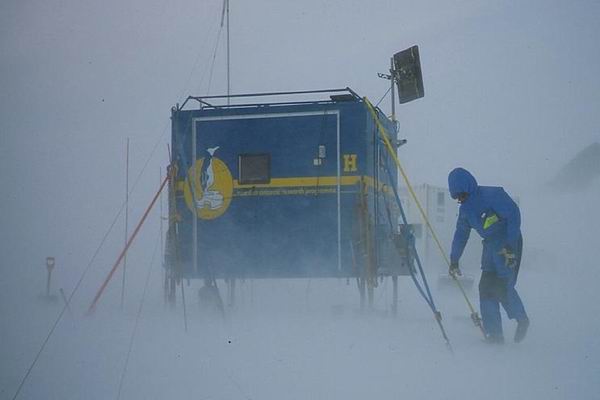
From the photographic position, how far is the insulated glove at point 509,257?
5.42 m

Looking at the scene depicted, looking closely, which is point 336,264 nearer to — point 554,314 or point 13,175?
point 554,314

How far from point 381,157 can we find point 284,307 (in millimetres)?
2227

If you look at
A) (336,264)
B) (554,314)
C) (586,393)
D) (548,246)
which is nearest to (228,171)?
(336,264)

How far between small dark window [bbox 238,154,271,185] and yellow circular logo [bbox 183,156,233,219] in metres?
0.17

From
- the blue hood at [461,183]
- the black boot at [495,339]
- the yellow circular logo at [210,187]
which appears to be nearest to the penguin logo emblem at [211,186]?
the yellow circular logo at [210,187]

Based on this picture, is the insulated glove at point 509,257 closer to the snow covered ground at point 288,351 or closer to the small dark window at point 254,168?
the snow covered ground at point 288,351

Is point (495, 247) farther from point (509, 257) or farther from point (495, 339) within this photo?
point (495, 339)

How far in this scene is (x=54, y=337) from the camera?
17.5 feet

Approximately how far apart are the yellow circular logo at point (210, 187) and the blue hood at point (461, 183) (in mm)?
2942

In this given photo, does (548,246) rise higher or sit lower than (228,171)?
lower

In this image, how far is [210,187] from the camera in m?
7.73

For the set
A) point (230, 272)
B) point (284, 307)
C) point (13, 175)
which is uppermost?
point (13, 175)

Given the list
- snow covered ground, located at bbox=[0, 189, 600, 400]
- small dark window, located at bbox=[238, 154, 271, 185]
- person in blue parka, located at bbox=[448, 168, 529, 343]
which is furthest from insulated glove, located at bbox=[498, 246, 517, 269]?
small dark window, located at bbox=[238, 154, 271, 185]

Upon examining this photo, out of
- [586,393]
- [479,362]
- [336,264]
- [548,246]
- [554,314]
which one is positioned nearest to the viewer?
[586,393]
